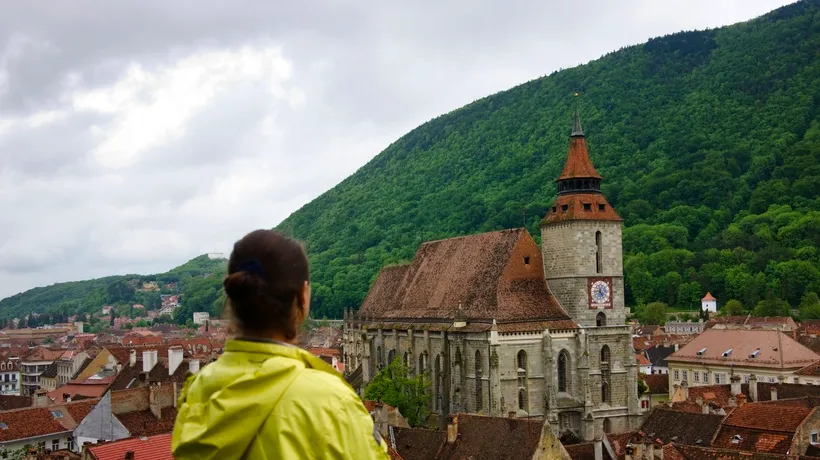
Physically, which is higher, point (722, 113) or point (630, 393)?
point (722, 113)

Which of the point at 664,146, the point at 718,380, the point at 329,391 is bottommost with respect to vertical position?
the point at 718,380

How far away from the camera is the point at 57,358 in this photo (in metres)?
112

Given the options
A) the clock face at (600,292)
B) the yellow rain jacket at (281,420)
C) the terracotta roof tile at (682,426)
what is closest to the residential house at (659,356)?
the clock face at (600,292)

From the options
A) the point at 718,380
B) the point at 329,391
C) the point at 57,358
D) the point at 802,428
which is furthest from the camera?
the point at 57,358

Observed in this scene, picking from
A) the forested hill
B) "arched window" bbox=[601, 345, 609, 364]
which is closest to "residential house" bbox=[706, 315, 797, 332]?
the forested hill

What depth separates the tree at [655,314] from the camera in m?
141

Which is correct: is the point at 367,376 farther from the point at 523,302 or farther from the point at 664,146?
the point at 664,146

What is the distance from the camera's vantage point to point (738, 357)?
7556cm

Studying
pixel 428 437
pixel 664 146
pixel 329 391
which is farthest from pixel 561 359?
pixel 664 146

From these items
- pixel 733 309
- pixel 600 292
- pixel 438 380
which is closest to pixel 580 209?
pixel 600 292

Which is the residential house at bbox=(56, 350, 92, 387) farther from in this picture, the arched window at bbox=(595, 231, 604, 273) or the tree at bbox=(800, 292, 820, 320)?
the tree at bbox=(800, 292, 820, 320)

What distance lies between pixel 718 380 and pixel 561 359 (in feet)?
99.9

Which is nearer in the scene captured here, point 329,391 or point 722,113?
point 329,391

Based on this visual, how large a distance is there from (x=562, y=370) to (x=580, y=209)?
9889mm
